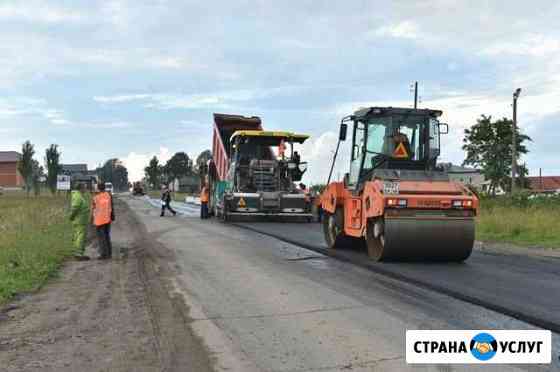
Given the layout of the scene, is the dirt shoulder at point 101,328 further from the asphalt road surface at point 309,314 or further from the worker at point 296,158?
the worker at point 296,158

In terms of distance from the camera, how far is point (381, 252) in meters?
10.2

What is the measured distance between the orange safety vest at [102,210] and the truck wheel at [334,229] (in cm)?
439

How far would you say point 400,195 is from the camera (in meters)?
9.85

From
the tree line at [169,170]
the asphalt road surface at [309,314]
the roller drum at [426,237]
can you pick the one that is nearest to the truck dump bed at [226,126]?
the asphalt road surface at [309,314]

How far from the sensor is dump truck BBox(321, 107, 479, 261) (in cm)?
986

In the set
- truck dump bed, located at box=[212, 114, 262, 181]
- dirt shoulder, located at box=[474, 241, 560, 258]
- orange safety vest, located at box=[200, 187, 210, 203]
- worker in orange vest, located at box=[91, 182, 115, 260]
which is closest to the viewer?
worker in orange vest, located at box=[91, 182, 115, 260]

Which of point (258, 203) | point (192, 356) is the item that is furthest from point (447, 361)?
point (258, 203)

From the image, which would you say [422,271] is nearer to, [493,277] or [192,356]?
[493,277]

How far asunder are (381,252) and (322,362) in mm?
5490

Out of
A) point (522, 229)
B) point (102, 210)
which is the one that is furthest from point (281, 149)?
point (102, 210)

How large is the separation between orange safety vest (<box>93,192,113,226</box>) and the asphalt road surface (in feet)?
5.93

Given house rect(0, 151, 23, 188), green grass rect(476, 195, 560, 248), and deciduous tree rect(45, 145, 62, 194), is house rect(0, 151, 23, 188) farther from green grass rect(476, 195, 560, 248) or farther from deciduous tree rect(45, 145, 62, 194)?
green grass rect(476, 195, 560, 248)

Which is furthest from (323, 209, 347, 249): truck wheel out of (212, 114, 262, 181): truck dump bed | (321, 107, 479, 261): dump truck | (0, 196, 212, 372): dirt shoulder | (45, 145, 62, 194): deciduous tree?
(45, 145, 62, 194): deciduous tree

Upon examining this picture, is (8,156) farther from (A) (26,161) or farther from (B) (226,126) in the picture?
(B) (226,126)
